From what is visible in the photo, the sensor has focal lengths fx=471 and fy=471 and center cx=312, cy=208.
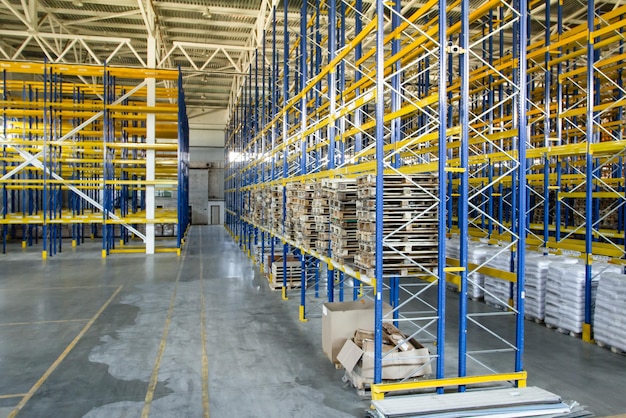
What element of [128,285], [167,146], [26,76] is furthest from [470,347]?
[26,76]

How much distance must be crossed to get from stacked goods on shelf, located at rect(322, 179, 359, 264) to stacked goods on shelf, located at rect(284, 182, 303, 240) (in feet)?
7.61

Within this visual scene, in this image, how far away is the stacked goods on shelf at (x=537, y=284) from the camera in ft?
28.0

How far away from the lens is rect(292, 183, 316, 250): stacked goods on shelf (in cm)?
866

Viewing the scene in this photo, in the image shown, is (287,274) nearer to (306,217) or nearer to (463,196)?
(306,217)

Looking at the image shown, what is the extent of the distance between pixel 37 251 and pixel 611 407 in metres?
19.3

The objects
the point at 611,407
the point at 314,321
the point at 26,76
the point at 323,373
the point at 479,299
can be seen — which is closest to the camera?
the point at 611,407

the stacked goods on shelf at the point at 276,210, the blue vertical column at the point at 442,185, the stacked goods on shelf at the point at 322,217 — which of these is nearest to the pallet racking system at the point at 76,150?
the stacked goods on shelf at the point at 276,210

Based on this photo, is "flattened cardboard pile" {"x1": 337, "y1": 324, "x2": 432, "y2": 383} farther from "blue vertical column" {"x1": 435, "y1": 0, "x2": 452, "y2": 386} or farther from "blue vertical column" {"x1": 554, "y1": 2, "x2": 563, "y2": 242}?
"blue vertical column" {"x1": 554, "y1": 2, "x2": 563, "y2": 242}

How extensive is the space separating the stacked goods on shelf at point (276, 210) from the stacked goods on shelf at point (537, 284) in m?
5.31

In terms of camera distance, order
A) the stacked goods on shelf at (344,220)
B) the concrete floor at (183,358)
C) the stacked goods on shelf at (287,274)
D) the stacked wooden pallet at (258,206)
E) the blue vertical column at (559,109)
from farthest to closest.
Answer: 1. the stacked wooden pallet at (258,206)
2. the stacked goods on shelf at (287,274)
3. the blue vertical column at (559,109)
4. the stacked goods on shelf at (344,220)
5. the concrete floor at (183,358)

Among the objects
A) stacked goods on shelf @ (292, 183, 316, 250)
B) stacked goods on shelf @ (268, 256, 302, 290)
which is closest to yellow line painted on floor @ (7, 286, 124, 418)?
stacked goods on shelf @ (268, 256, 302, 290)

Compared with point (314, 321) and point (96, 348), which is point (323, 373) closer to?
point (314, 321)

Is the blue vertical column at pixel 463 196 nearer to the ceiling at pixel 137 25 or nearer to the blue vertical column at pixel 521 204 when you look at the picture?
the blue vertical column at pixel 521 204

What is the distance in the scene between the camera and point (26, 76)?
25.3m
